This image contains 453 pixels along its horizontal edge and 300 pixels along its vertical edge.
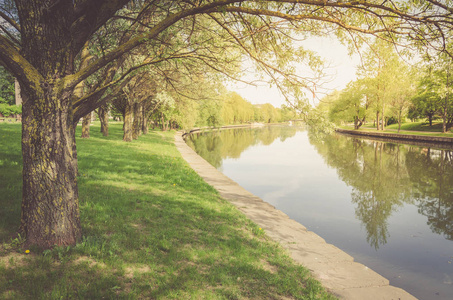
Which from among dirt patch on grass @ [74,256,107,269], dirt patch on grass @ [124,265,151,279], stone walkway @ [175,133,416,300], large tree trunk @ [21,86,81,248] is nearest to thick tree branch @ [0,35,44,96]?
large tree trunk @ [21,86,81,248]

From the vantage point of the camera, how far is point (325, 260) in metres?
5.46

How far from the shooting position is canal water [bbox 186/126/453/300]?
22.8ft

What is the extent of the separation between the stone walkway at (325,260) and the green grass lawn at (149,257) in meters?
0.41

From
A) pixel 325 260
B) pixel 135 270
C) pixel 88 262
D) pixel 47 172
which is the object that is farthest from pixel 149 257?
pixel 325 260

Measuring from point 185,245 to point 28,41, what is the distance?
4.16 meters

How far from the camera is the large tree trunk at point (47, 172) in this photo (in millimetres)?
3814

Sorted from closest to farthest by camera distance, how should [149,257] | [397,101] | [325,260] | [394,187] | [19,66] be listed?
1. [19,66]
2. [149,257]
3. [325,260]
4. [394,187]
5. [397,101]

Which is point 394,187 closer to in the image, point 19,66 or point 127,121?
point 19,66

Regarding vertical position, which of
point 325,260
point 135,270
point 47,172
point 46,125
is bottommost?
point 325,260

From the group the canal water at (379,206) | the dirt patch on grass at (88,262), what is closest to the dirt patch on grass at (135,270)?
the dirt patch on grass at (88,262)

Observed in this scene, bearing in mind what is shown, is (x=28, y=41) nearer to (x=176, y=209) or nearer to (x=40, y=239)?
(x=40, y=239)

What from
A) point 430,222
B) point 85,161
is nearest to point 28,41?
point 85,161

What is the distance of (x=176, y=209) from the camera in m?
6.83

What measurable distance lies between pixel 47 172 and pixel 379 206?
1254cm
